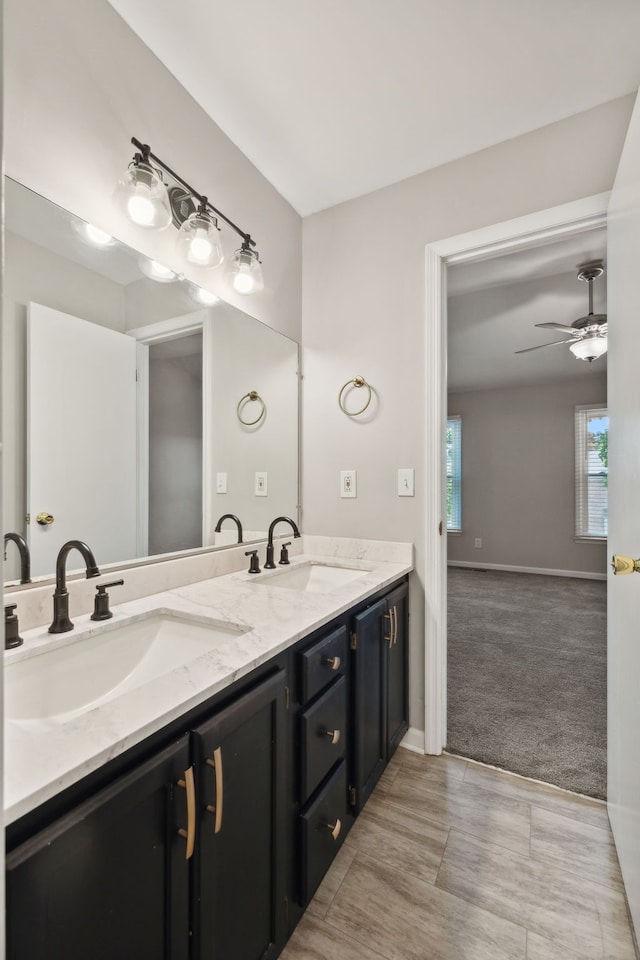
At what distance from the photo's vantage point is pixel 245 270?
5.77 feet

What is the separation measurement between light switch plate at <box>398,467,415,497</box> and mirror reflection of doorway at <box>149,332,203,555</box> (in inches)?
34.7

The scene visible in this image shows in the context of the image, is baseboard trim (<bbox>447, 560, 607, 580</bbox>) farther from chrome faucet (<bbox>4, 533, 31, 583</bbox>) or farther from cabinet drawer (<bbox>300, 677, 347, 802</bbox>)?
chrome faucet (<bbox>4, 533, 31, 583</bbox>)

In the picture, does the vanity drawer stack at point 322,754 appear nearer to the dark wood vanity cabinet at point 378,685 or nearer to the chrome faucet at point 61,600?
the dark wood vanity cabinet at point 378,685

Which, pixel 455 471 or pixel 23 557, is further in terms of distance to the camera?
pixel 455 471

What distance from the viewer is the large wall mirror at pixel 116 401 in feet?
3.59

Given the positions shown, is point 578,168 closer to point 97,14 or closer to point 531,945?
point 97,14

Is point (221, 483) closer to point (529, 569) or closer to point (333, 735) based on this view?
point (333, 735)

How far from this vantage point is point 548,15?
1.34 meters

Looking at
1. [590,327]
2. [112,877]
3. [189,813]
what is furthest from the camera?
[590,327]

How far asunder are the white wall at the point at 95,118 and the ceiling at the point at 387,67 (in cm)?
10

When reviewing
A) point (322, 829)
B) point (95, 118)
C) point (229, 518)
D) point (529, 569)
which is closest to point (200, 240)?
point (95, 118)

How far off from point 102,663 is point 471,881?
49.8 inches

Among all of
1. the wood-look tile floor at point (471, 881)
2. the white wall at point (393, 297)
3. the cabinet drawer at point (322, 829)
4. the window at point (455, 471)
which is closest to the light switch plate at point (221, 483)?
the white wall at point (393, 297)

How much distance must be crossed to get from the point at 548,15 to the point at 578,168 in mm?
488
